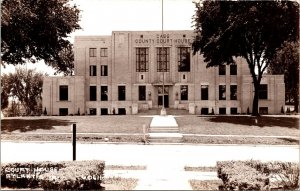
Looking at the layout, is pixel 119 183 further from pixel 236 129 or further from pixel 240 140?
pixel 236 129

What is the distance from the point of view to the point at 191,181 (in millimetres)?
11766

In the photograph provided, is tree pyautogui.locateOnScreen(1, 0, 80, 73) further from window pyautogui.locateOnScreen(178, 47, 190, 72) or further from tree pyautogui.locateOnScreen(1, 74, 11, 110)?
tree pyautogui.locateOnScreen(1, 74, 11, 110)

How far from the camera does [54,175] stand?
10.0 metres

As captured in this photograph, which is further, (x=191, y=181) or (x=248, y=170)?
(x=191, y=181)

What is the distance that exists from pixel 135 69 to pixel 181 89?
6949mm

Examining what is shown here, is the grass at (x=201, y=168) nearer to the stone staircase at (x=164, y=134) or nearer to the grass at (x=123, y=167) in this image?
the grass at (x=123, y=167)

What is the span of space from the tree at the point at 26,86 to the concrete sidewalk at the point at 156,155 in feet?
163

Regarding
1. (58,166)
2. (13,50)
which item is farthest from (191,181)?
(13,50)

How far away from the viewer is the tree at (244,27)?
3575cm

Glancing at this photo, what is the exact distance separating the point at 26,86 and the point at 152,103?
28.1 metres

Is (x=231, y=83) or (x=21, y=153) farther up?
(x=231, y=83)

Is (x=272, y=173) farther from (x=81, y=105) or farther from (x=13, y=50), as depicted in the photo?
(x=81, y=105)

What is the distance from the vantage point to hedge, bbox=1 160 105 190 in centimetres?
980

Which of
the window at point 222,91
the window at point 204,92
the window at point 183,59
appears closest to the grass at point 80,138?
the window at point 204,92
